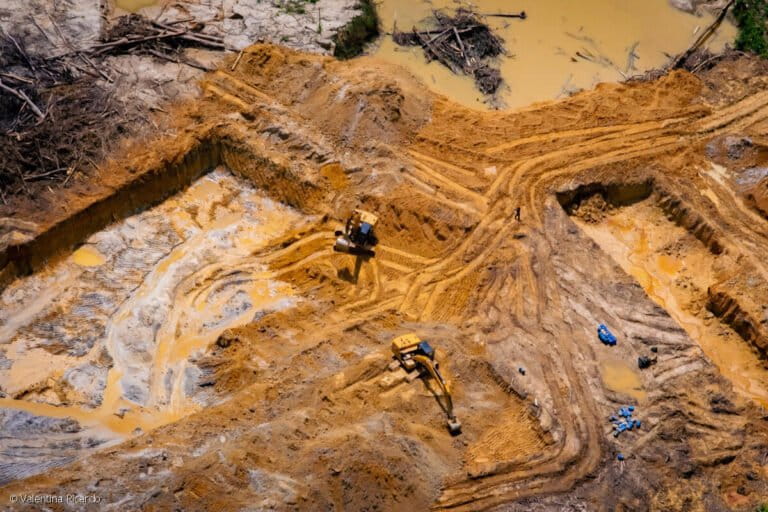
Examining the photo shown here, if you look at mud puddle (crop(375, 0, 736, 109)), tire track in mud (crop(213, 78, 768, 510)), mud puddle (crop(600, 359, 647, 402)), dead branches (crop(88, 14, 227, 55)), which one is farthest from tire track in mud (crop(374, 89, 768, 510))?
dead branches (crop(88, 14, 227, 55))

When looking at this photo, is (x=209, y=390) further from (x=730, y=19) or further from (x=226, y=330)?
(x=730, y=19)

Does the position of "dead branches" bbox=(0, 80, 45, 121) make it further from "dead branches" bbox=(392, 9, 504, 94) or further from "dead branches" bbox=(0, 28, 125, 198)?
"dead branches" bbox=(392, 9, 504, 94)

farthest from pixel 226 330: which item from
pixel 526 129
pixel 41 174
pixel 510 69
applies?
pixel 510 69

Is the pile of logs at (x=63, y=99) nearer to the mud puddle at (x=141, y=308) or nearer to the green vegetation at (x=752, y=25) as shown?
the mud puddle at (x=141, y=308)

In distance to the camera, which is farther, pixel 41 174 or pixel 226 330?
pixel 41 174

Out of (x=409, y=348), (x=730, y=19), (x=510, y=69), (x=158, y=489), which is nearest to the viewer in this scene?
(x=158, y=489)

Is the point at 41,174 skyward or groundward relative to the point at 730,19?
groundward

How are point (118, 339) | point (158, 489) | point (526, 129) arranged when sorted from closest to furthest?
1. point (158, 489)
2. point (118, 339)
3. point (526, 129)
